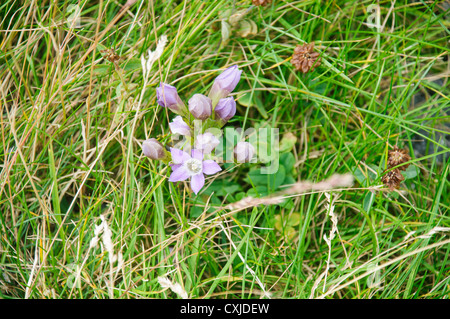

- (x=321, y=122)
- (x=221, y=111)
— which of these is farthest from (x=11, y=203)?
(x=321, y=122)

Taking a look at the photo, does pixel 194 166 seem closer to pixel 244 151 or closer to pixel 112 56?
pixel 244 151

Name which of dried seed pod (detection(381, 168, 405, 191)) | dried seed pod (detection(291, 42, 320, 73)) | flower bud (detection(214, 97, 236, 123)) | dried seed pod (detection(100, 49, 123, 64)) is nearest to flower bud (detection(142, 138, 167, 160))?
flower bud (detection(214, 97, 236, 123))

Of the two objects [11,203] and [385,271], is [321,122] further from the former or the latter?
[11,203]

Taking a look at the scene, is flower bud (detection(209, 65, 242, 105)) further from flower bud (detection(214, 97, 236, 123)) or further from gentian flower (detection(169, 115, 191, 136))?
gentian flower (detection(169, 115, 191, 136))

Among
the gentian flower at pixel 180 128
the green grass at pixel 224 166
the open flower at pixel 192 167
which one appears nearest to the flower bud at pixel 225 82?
the gentian flower at pixel 180 128

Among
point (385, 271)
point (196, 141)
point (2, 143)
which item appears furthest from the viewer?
point (2, 143)

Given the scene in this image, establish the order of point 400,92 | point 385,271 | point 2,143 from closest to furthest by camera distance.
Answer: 1. point 385,271
2. point 2,143
3. point 400,92

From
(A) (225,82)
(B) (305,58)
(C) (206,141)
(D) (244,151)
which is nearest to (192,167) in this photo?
(C) (206,141)
